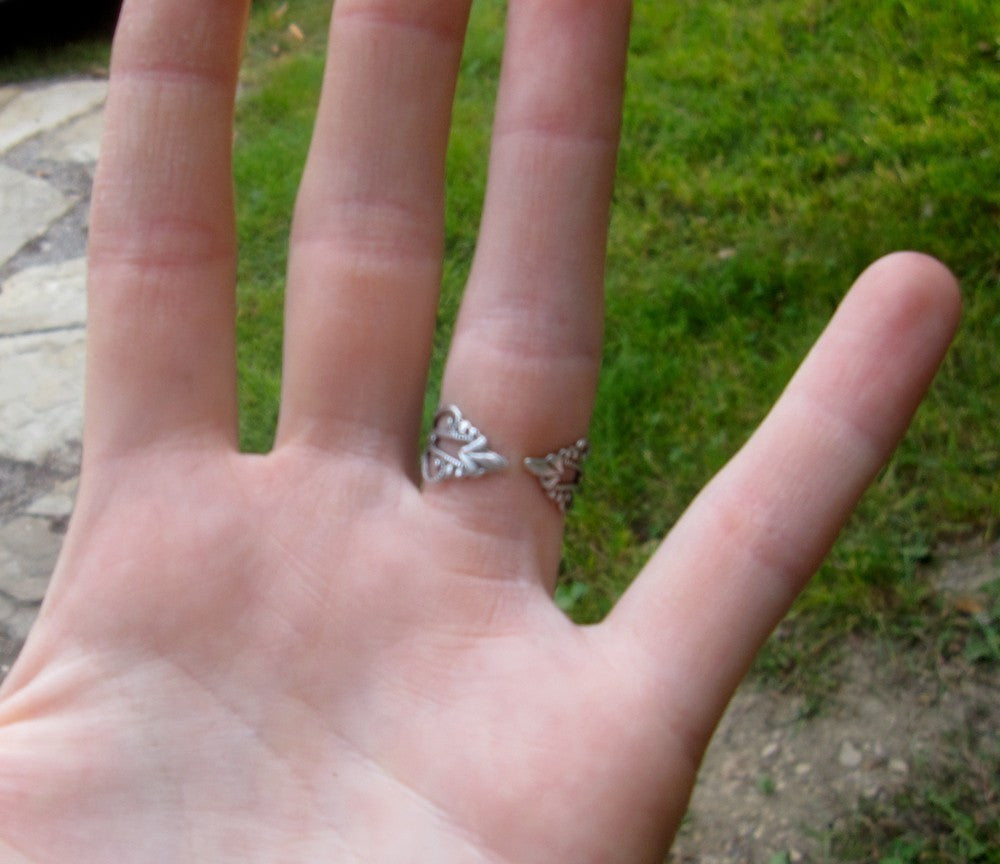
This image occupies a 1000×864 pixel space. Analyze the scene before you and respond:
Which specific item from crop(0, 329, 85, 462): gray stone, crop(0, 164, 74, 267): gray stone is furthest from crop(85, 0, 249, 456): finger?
crop(0, 164, 74, 267): gray stone

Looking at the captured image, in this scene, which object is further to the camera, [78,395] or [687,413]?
[78,395]

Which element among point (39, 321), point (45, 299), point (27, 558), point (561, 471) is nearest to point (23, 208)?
point (45, 299)

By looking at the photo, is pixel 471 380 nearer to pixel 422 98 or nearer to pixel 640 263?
pixel 422 98

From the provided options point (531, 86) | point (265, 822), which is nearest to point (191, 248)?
point (531, 86)

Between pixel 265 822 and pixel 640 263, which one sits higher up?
pixel 265 822

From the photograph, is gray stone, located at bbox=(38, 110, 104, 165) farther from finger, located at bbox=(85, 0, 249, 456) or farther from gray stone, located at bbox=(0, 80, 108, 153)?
finger, located at bbox=(85, 0, 249, 456)

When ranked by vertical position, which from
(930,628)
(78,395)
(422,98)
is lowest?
(78,395)
